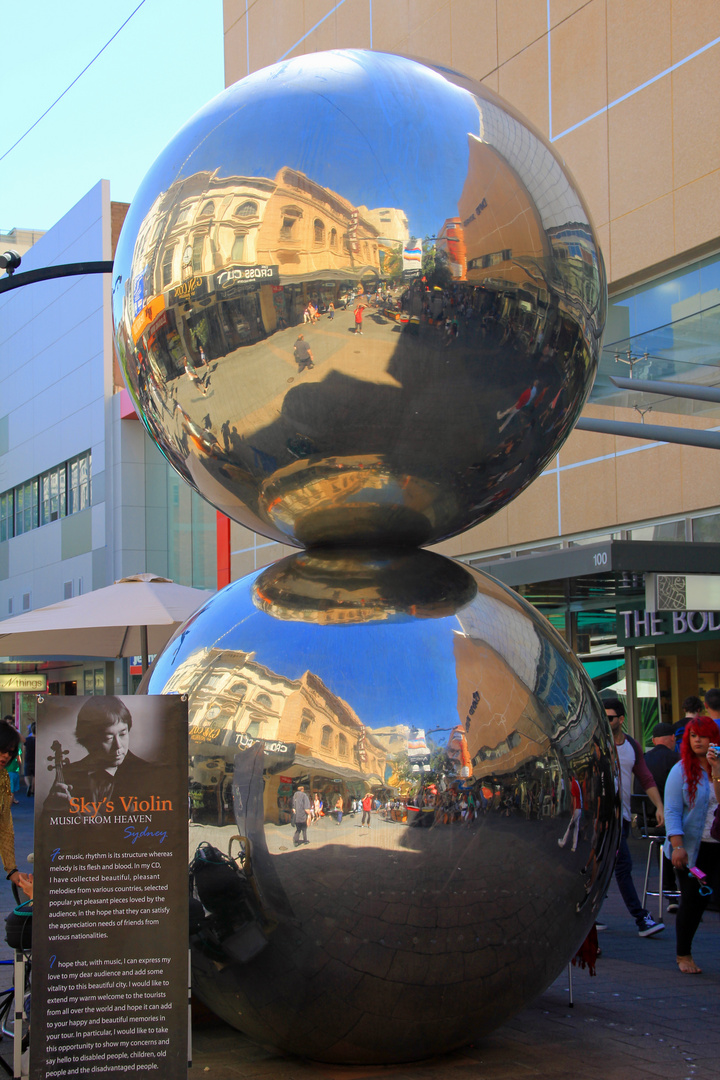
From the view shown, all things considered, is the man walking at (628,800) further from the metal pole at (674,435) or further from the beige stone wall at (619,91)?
the beige stone wall at (619,91)

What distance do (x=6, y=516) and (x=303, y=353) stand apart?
42.8 m

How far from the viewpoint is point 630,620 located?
16.9 m

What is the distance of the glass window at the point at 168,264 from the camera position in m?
4.38

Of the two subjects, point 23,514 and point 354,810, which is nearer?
point 354,810

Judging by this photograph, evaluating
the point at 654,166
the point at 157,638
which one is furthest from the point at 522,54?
the point at 157,638

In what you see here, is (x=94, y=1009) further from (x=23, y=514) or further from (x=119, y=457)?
(x=23, y=514)

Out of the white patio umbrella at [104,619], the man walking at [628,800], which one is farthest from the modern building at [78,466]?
the man walking at [628,800]

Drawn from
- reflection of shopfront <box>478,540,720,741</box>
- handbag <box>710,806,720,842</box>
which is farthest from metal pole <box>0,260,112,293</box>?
handbag <box>710,806,720,842</box>

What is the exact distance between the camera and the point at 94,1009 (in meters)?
3.80

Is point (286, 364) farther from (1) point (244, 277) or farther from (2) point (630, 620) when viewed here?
(2) point (630, 620)

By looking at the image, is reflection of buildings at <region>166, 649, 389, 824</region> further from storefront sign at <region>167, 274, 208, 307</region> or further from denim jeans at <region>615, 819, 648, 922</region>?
denim jeans at <region>615, 819, 648, 922</region>

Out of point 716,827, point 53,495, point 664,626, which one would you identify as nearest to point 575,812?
point 716,827

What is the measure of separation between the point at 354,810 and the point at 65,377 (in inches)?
1435

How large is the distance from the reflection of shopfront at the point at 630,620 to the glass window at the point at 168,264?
8.70m
